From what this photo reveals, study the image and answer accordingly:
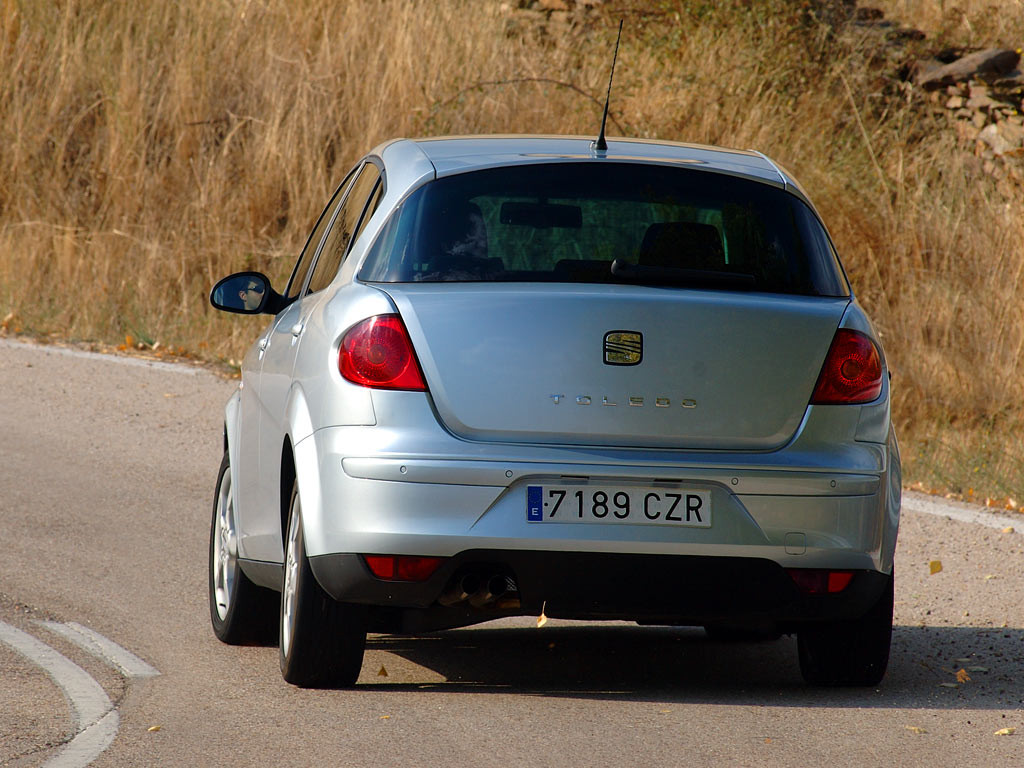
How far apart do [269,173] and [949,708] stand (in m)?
13.8

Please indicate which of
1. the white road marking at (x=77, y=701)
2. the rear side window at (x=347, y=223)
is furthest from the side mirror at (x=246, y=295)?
the white road marking at (x=77, y=701)

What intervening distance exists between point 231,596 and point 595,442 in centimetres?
192

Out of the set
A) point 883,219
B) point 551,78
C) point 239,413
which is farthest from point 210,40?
point 239,413

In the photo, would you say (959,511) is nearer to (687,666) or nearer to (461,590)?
(687,666)

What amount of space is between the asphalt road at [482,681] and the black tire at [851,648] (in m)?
0.07

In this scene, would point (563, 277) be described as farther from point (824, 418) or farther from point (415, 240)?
point (824, 418)

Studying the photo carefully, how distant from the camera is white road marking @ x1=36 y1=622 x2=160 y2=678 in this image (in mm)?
5559

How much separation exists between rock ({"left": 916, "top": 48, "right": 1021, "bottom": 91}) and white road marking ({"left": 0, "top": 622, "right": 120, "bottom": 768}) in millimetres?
14221

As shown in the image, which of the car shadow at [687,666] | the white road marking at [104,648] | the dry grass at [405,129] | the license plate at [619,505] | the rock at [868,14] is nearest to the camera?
the license plate at [619,505]

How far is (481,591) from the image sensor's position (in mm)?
4977

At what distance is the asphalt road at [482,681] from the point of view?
4.60m

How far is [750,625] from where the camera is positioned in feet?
16.7

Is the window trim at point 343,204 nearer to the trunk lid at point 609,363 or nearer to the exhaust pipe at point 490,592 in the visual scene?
the trunk lid at point 609,363

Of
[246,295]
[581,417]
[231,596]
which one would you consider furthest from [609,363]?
[231,596]
